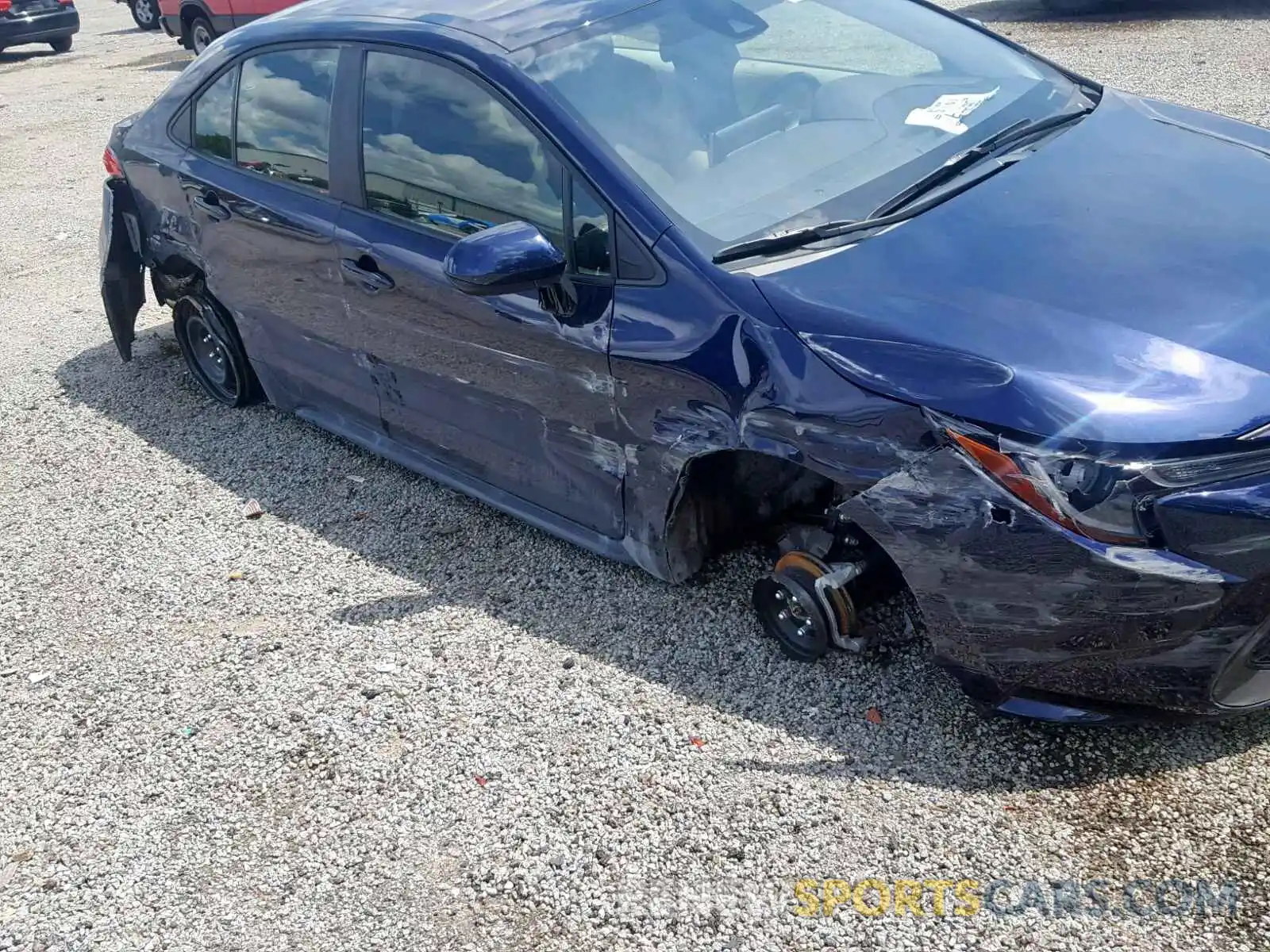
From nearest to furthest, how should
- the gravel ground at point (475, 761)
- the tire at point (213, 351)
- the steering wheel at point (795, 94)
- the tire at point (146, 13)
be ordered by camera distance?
the gravel ground at point (475, 761), the steering wheel at point (795, 94), the tire at point (213, 351), the tire at point (146, 13)

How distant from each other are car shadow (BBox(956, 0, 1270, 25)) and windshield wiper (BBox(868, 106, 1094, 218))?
26.4 ft

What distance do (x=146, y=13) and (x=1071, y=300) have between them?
19.2 m

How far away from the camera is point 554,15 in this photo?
381 cm

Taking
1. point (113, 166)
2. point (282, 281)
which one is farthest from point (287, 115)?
point (113, 166)

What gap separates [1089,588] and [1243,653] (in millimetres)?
361

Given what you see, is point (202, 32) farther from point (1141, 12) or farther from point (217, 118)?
point (217, 118)

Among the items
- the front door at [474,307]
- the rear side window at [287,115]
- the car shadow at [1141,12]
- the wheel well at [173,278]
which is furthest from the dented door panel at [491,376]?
the car shadow at [1141,12]

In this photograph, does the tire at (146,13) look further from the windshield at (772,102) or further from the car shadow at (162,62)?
the windshield at (772,102)

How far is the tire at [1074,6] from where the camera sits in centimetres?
1189

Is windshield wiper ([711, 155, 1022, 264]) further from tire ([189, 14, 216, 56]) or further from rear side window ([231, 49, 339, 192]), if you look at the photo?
tire ([189, 14, 216, 56])

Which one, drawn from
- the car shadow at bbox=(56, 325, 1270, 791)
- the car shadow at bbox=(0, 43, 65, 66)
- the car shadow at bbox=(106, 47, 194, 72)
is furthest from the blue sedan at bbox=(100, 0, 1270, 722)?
the car shadow at bbox=(0, 43, 65, 66)

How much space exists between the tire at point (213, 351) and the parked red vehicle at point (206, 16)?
835 cm

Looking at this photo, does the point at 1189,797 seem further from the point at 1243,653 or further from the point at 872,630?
the point at 872,630

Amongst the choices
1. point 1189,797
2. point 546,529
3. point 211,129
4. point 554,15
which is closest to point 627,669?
point 546,529
